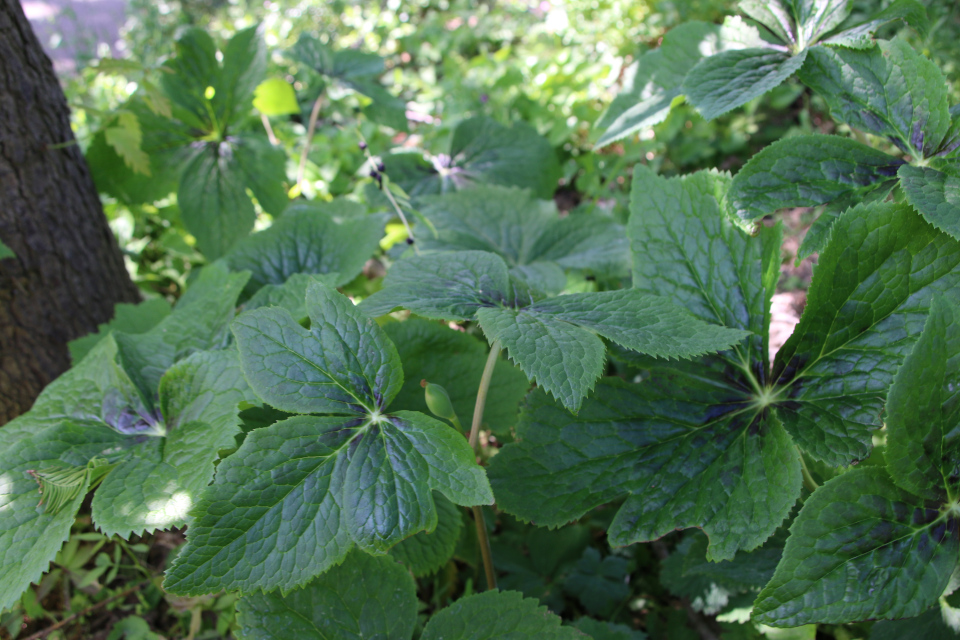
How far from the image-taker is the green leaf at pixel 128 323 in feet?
5.08

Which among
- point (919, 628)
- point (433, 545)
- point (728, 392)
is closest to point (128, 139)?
point (433, 545)

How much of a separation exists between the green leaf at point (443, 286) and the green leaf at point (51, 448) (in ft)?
1.91

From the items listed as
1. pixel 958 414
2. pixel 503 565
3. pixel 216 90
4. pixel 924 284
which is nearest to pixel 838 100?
pixel 924 284

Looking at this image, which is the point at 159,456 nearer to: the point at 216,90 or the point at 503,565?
the point at 503,565

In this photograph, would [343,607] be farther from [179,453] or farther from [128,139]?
[128,139]

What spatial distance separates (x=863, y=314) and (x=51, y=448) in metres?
1.40

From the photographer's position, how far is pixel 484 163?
2.26 meters

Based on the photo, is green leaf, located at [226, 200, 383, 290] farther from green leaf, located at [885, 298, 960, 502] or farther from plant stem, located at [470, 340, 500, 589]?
green leaf, located at [885, 298, 960, 502]

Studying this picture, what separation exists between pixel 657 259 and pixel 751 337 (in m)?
0.21

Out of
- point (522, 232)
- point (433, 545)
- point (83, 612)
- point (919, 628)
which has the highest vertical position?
point (522, 232)

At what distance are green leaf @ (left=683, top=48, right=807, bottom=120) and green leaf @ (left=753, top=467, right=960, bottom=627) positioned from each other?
2.14ft

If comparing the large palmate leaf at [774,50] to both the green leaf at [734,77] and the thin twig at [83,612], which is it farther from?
the thin twig at [83,612]

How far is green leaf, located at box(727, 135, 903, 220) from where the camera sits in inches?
40.1

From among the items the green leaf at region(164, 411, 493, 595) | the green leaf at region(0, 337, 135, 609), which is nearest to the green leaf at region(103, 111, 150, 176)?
the green leaf at region(0, 337, 135, 609)
